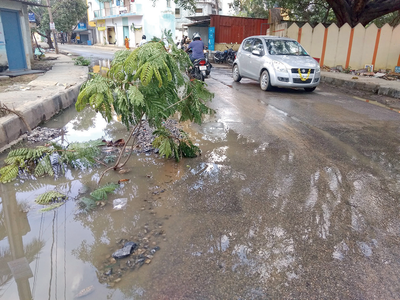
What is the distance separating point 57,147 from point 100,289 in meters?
2.54

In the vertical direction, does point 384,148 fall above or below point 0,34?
below

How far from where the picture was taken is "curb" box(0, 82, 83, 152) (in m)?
5.53

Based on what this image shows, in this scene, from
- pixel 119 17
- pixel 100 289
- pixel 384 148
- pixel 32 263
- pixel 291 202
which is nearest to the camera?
pixel 100 289

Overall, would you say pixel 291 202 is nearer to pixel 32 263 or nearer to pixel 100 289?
pixel 100 289

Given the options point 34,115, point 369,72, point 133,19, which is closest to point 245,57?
point 369,72

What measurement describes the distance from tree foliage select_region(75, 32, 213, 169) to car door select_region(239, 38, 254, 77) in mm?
8128

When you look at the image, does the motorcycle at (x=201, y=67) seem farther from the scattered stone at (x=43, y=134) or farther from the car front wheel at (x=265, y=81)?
the scattered stone at (x=43, y=134)

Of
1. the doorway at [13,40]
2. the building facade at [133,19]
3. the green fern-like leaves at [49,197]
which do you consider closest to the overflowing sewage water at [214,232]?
the green fern-like leaves at [49,197]

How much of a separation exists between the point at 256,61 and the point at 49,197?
9.42 metres

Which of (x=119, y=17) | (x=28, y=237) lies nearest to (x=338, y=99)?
(x=28, y=237)

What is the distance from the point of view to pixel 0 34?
40.8ft

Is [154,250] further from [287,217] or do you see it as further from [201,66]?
[201,66]

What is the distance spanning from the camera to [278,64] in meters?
10.4

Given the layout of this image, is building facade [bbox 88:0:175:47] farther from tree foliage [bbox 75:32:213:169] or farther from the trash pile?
tree foliage [bbox 75:32:213:169]
